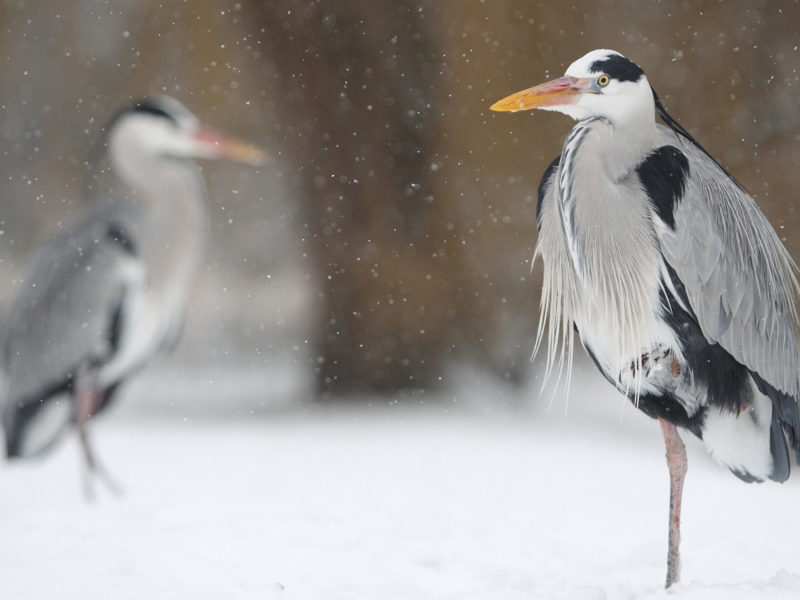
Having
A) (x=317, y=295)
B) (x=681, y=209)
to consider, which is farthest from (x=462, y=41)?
(x=681, y=209)

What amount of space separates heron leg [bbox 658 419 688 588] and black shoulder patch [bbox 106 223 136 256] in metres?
2.00

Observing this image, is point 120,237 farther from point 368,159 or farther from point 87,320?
point 368,159

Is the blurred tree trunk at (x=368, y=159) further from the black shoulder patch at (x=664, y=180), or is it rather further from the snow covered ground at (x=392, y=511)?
the black shoulder patch at (x=664, y=180)

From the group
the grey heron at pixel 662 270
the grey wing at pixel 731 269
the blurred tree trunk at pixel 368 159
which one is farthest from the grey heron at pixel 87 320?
the grey wing at pixel 731 269

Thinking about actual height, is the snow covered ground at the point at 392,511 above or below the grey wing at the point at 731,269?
below

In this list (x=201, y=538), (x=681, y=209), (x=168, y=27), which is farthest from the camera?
(x=168, y=27)

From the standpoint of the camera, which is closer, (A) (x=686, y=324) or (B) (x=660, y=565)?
(A) (x=686, y=324)

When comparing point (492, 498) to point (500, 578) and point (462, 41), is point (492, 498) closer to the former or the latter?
point (500, 578)

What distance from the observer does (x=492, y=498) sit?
10.2 feet

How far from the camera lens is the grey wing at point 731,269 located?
6.04 feet

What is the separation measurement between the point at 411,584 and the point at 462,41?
9.71ft

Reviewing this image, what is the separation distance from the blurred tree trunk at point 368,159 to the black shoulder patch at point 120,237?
1.36 m

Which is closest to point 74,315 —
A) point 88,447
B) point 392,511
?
point 88,447

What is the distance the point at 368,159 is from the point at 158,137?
3.98 ft
